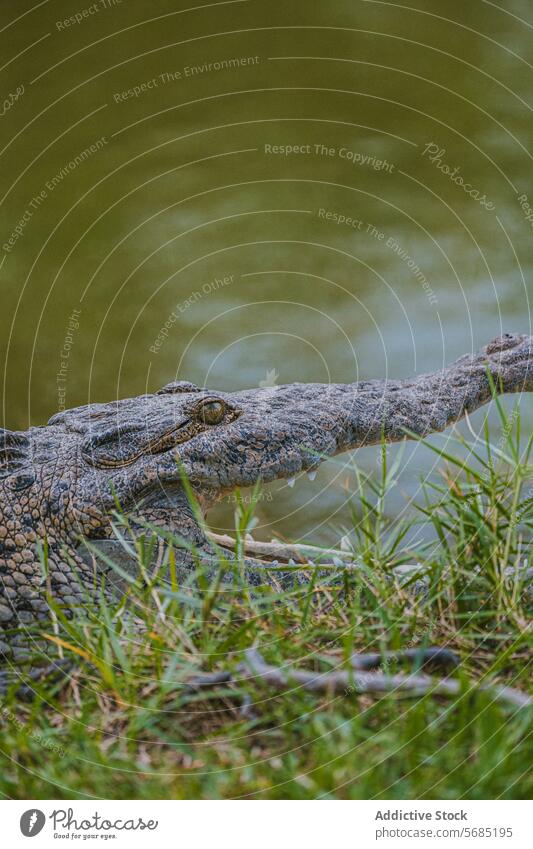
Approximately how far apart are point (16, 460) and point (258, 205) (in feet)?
5.47

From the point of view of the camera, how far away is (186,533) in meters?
1.55

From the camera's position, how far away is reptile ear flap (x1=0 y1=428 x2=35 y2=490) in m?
1.56

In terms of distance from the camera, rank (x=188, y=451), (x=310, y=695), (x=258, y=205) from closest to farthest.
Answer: (x=310, y=695)
(x=188, y=451)
(x=258, y=205)

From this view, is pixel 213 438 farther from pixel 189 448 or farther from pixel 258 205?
pixel 258 205

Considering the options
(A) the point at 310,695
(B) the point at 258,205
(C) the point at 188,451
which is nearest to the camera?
(A) the point at 310,695

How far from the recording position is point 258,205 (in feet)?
9.70

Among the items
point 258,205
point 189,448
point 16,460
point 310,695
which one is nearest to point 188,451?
point 189,448

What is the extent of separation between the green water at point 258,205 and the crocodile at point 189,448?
97 cm

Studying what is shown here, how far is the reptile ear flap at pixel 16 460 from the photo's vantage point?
1.56 meters

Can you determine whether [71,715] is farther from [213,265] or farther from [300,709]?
[213,265]
